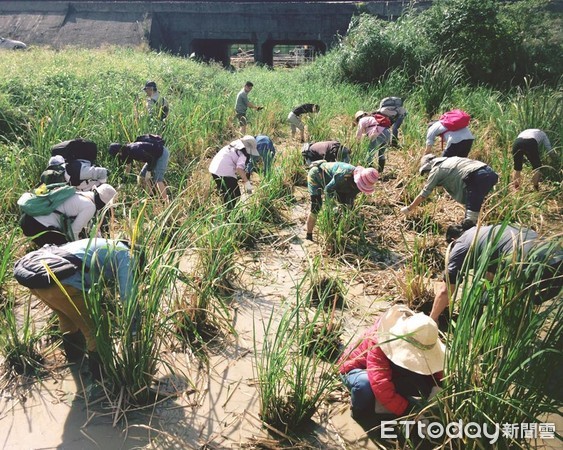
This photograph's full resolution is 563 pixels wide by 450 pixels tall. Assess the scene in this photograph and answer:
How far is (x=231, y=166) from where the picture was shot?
4871 millimetres

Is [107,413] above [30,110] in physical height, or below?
below

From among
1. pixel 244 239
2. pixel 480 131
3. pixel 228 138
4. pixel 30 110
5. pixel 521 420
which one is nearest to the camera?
pixel 521 420

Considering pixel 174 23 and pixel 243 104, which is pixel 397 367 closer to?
pixel 243 104

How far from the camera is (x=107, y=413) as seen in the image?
251 cm

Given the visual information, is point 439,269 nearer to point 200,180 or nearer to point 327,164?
point 327,164

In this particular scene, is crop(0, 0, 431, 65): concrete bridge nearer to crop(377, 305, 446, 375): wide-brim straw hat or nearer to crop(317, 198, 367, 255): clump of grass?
crop(317, 198, 367, 255): clump of grass

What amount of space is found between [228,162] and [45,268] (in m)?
2.66

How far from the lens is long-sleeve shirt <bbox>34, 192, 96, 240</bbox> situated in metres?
3.12

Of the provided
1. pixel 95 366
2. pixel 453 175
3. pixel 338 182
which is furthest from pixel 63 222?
pixel 453 175

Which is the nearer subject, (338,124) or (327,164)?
(327,164)

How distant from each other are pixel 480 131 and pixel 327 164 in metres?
3.94

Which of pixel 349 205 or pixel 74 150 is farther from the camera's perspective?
pixel 349 205

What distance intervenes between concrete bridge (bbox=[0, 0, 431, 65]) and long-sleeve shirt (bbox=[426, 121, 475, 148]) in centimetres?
1474

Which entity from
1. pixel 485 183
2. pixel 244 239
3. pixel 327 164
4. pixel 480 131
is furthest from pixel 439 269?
pixel 480 131
